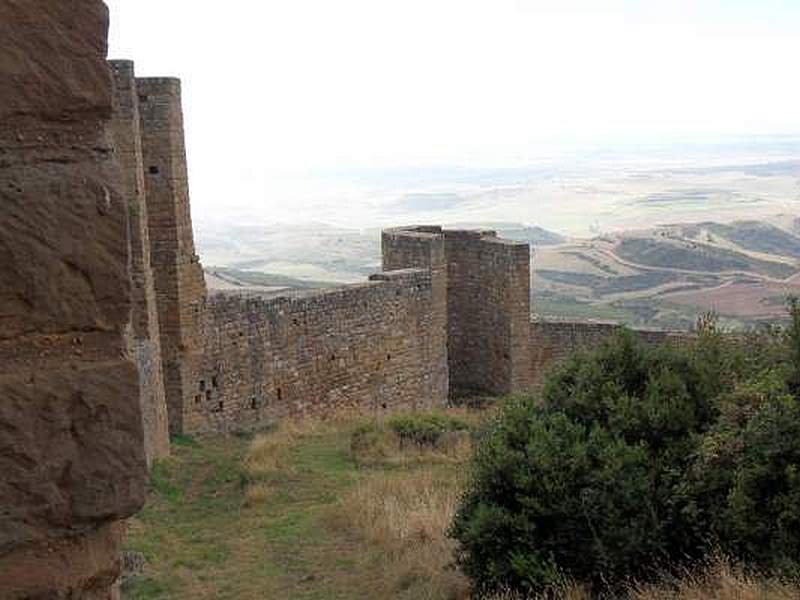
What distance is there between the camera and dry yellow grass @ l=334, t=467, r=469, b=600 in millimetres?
7086

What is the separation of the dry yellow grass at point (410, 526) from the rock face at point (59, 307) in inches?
188

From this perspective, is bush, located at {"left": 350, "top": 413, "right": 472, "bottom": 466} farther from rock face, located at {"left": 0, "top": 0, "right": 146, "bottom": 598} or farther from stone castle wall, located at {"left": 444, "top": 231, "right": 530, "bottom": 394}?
rock face, located at {"left": 0, "top": 0, "right": 146, "bottom": 598}

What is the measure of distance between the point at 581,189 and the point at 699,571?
13929 centimetres

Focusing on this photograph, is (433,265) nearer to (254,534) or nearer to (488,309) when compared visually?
(488,309)

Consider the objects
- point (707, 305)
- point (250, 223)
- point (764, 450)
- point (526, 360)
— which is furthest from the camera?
point (250, 223)

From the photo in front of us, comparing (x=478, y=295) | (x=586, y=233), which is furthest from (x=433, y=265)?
(x=586, y=233)

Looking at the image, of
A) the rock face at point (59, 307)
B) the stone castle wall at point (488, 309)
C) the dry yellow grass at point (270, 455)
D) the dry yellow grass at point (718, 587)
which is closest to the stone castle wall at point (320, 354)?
the dry yellow grass at point (270, 455)

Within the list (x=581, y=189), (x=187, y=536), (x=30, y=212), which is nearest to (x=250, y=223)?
(x=581, y=189)

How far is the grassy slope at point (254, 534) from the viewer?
7.64m

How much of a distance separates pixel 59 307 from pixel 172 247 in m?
10.9

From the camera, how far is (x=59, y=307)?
2031 mm

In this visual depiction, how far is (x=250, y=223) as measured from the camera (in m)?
Result: 110

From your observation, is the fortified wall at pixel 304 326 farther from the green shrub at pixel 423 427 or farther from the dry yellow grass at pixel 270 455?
the green shrub at pixel 423 427

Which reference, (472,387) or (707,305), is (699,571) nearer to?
(472,387)
